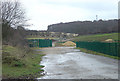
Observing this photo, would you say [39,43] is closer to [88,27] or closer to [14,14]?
[14,14]

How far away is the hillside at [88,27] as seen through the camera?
97.7 m

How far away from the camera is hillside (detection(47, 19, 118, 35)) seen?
320 feet

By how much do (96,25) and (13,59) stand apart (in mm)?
97187

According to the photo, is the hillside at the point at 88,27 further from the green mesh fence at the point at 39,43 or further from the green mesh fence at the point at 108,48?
the green mesh fence at the point at 108,48

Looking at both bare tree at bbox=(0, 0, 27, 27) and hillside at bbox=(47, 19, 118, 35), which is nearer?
bare tree at bbox=(0, 0, 27, 27)

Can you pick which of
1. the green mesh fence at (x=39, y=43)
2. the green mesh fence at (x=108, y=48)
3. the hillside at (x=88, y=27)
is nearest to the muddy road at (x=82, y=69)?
the green mesh fence at (x=108, y=48)

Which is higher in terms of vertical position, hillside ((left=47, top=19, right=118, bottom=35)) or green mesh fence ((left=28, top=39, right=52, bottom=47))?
hillside ((left=47, top=19, right=118, bottom=35))

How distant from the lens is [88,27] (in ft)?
362

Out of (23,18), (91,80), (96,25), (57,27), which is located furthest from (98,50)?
(57,27)

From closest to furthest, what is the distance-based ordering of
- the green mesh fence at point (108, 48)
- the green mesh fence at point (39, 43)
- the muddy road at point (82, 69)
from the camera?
the muddy road at point (82, 69), the green mesh fence at point (108, 48), the green mesh fence at point (39, 43)

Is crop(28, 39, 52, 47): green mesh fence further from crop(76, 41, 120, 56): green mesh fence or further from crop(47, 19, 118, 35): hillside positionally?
crop(47, 19, 118, 35): hillside

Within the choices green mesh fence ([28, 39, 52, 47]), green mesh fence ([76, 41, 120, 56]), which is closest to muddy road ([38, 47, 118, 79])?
green mesh fence ([76, 41, 120, 56])

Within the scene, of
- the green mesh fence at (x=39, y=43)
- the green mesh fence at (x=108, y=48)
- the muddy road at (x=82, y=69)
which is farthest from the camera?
the green mesh fence at (x=39, y=43)

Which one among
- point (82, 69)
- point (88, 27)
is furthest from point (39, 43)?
point (88, 27)
